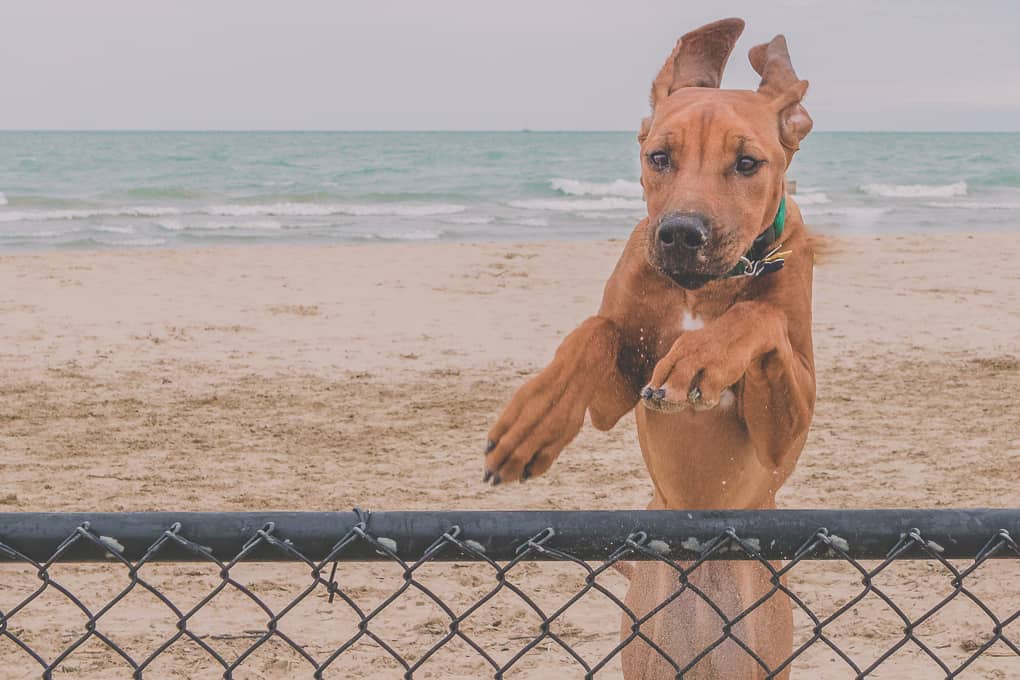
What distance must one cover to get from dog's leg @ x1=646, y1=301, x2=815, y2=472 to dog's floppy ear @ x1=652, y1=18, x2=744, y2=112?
72cm

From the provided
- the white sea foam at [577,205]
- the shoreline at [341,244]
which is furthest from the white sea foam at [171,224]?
the white sea foam at [577,205]

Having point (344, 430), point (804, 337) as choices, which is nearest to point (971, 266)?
point (344, 430)

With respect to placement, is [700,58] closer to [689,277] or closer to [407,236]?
[689,277]

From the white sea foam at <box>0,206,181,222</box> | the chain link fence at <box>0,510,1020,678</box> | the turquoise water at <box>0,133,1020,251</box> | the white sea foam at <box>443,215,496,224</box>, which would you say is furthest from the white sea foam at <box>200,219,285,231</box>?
the chain link fence at <box>0,510,1020,678</box>

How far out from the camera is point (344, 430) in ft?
24.1

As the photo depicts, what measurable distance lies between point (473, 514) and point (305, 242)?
1675cm

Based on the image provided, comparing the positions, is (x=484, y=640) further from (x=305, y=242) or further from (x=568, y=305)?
(x=305, y=242)

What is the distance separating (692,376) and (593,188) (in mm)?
28026

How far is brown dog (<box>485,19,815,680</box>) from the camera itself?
262 cm

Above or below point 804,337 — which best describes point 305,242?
below

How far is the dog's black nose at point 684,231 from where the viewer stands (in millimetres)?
2605

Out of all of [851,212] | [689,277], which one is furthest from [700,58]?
[851,212]

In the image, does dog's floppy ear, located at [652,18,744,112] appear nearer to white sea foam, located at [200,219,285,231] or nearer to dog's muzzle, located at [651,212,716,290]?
dog's muzzle, located at [651,212,716,290]

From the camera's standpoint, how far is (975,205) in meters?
26.4
